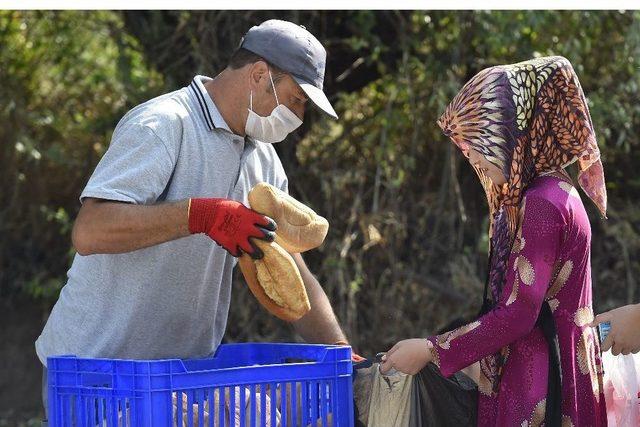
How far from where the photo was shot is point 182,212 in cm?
260

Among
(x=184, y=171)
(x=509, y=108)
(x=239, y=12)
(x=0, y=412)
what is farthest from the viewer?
(x=0, y=412)

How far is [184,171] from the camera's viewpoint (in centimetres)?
287

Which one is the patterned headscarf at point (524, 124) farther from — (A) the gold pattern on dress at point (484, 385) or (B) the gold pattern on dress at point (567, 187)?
(A) the gold pattern on dress at point (484, 385)

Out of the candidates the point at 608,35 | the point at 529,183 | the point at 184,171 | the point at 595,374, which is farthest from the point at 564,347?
the point at 608,35

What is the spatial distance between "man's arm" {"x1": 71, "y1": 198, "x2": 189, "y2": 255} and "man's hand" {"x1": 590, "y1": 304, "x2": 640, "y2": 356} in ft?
3.36

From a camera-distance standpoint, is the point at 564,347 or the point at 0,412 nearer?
the point at 564,347

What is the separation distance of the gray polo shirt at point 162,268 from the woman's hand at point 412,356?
0.58 metres

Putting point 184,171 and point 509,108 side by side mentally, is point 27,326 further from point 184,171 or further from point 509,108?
point 509,108

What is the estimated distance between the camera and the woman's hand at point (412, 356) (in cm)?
267

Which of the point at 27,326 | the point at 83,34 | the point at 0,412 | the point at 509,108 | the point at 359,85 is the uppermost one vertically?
the point at 83,34

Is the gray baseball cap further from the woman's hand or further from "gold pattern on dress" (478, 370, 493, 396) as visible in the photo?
"gold pattern on dress" (478, 370, 493, 396)

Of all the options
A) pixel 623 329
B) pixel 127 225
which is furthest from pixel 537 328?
pixel 127 225

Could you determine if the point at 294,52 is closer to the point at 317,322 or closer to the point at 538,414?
the point at 317,322

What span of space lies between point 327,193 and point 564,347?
10.4 feet
